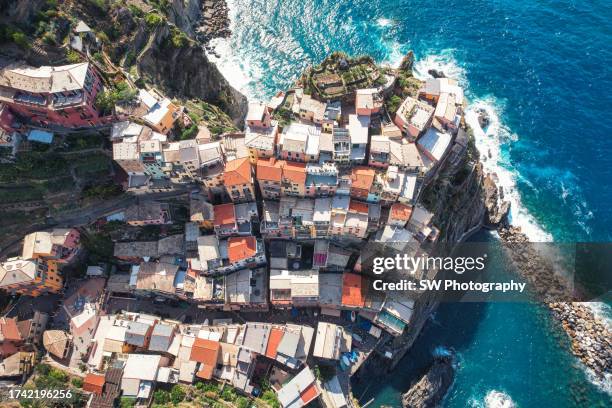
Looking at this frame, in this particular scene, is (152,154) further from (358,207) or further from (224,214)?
(358,207)

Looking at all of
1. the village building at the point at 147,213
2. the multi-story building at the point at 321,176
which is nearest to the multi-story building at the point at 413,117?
the multi-story building at the point at 321,176

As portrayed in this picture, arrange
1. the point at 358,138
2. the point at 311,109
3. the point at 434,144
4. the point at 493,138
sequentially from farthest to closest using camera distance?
the point at 493,138, the point at 311,109, the point at 434,144, the point at 358,138

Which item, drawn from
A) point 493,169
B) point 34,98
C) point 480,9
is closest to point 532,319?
A: point 493,169

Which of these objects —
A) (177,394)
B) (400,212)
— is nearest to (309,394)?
(177,394)

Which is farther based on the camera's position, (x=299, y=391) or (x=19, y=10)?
(x=19, y=10)

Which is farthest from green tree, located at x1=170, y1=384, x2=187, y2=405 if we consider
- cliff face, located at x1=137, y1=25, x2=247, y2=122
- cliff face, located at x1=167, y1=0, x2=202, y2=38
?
cliff face, located at x1=167, y1=0, x2=202, y2=38

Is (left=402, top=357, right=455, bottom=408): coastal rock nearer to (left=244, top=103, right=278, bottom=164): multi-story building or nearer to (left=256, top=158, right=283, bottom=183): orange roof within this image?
(left=256, top=158, right=283, bottom=183): orange roof

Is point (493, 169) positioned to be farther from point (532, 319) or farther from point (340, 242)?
point (340, 242)
